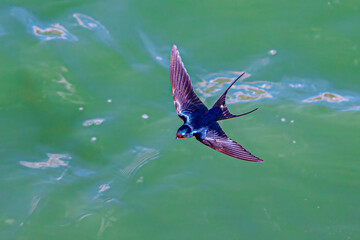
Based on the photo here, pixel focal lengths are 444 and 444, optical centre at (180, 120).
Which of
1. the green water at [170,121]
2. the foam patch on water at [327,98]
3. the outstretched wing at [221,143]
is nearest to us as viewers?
the outstretched wing at [221,143]

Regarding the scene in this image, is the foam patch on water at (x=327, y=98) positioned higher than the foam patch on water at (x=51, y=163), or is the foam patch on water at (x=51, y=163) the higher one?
the foam patch on water at (x=51, y=163)

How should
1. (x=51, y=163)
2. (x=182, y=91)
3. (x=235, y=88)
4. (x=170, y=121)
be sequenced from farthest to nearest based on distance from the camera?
(x=235, y=88) < (x=170, y=121) < (x=51, y=163) < (x=182, y=91)

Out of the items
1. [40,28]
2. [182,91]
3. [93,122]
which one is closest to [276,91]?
[182,91]

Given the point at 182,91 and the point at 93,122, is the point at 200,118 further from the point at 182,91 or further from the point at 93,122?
the point at 93,122

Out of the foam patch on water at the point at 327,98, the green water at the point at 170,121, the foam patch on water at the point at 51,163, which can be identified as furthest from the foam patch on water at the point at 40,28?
the foam patch on water at the point at 327,98

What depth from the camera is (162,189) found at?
10.5 feet

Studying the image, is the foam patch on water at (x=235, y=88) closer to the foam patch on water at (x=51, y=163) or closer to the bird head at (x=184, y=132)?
the bird head at (x=184, y=132)

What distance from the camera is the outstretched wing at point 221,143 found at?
2753 millimetres

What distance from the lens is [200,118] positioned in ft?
9.84

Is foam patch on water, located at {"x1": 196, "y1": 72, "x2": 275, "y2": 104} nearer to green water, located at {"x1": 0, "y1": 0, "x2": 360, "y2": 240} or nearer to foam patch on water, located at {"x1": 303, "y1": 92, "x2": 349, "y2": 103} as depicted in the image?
green water, located at {"x1": 0, "y1": 0, "x2": 360, "y2": 240}

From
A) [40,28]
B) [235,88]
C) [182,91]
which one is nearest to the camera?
[182,91]

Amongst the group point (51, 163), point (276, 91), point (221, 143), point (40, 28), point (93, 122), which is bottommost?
point (221, 143)

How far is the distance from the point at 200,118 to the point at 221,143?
0.76 ft

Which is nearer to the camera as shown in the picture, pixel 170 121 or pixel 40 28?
pixel 170 121
